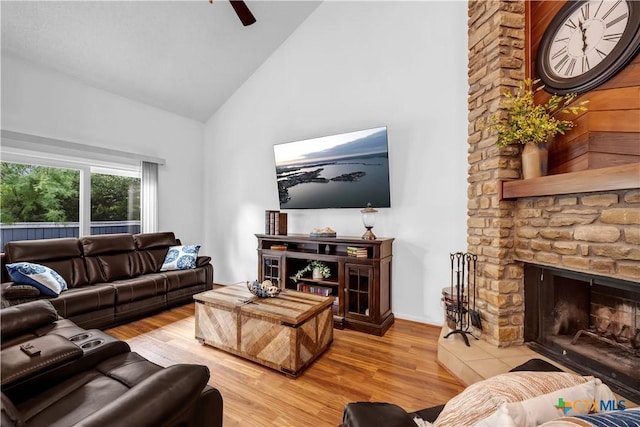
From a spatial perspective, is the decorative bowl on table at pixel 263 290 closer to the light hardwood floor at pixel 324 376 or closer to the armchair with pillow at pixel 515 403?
the light hardwood floor at pixel 324 376

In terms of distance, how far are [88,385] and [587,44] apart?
3.64 metres

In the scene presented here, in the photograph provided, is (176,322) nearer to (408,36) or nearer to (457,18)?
(408,36)

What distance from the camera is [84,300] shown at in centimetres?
273

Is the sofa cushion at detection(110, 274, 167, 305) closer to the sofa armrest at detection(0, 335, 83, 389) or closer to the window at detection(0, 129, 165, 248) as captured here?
the window at detection(0, 129, 165, 248)

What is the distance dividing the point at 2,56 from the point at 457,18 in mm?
4858

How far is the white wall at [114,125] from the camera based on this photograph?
123 inches

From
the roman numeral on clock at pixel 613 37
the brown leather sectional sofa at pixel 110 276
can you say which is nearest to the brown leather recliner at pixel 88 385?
the brown leather sectional sofa at pixel 110 276

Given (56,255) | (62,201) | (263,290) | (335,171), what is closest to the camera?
(263,290)

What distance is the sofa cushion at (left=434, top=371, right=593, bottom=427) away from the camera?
777 mm

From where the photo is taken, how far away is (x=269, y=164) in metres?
4.25

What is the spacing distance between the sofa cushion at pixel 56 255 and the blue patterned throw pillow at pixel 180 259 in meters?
0.88

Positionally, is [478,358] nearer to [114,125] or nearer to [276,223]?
[276,223]

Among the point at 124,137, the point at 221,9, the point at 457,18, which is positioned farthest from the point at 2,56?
the point at 457,18

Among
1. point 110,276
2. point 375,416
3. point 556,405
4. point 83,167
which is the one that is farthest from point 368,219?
point 83,167
